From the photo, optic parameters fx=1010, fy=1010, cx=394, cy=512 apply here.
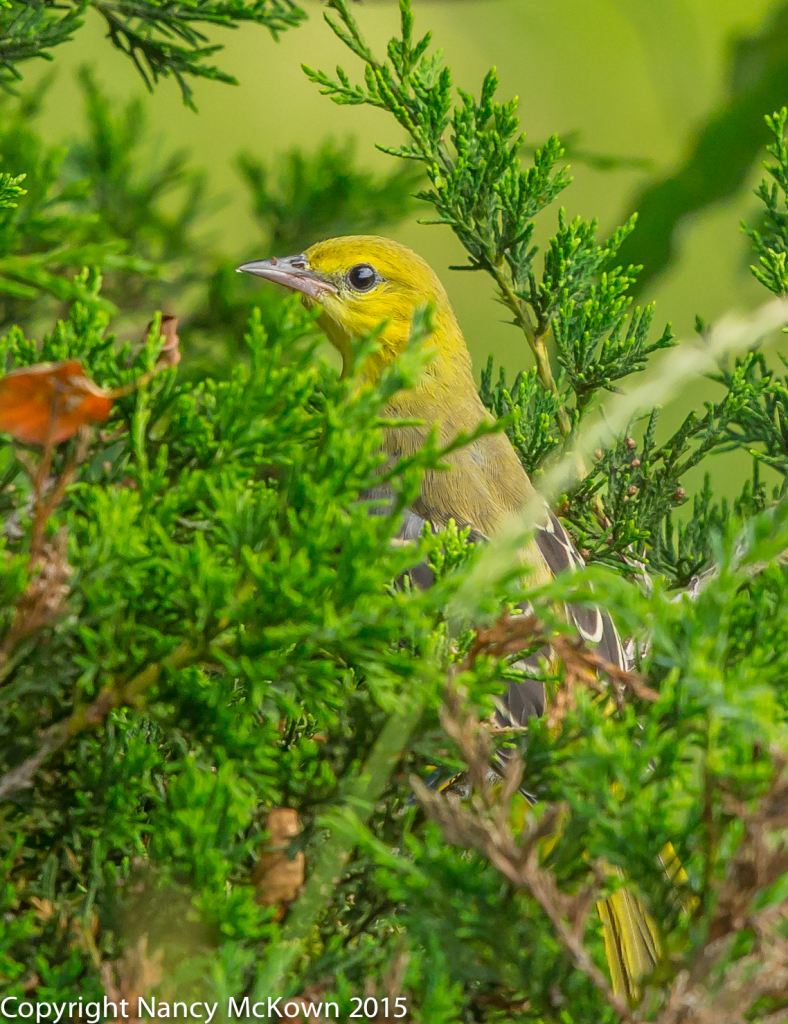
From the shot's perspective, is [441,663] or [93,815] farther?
[441,663]

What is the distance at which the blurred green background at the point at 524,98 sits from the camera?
3672mm

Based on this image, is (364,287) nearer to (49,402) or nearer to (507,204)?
(507,204)

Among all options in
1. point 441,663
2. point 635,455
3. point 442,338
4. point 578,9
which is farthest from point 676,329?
point 441,663

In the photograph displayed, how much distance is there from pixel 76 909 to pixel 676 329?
369 cm

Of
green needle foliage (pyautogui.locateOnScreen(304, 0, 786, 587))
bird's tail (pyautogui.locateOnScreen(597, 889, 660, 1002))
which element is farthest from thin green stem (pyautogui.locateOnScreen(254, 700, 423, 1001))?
green needle foliage (pyautogui.locateOnScreen(304, 0, 786, 587))

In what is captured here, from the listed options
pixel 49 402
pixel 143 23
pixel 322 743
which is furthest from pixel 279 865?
pixel 143 23

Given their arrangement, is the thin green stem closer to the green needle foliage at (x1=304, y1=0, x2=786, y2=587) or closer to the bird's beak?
the green needle foliage at (x1=304, y1=0, x2=786, y2=587)

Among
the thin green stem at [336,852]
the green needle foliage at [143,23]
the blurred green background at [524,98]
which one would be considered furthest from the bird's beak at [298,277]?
the thin green stem at [336,852]

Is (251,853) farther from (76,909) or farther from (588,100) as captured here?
(588,100)

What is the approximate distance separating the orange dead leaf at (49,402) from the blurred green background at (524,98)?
270cm

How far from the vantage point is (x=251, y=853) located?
940 mm

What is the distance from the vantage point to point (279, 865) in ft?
2.89

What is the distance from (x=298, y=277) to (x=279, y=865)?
178 centimetres

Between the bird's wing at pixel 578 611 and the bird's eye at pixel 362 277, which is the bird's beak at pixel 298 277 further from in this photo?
the bird's wing at pixel 578 611
